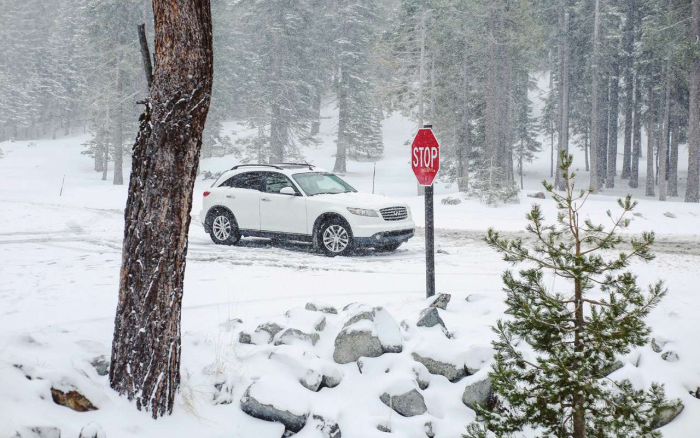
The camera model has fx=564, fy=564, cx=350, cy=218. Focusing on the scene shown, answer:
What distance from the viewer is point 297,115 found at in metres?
37.6

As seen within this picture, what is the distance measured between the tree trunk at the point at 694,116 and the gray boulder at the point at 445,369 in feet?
71.4

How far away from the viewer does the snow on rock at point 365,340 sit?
565 cm

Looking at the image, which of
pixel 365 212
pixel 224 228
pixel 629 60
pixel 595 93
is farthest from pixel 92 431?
pixel 629 60

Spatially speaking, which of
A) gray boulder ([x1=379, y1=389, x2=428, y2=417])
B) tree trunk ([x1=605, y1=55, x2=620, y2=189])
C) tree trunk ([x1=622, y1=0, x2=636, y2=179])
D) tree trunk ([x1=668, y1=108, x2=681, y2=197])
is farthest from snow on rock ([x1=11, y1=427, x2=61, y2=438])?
tree trunk ([x1=605, y1=55, x2=620, y2=189])

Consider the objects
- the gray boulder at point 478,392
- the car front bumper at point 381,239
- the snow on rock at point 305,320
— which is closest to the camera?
the gray boulder at point 478,392

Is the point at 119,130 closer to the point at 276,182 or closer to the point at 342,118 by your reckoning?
the point at 342,118

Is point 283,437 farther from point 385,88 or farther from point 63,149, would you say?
point 63,149

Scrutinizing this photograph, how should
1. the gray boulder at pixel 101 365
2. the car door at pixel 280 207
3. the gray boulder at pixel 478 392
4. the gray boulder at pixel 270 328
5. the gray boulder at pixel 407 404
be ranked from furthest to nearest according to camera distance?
the car door at pixel 280 207
the gray boulder at pixel 270 328
the gray boulder at pixel 478 392
the gray boulder at pixel 407 404
the gray boulder at pixel 101 365

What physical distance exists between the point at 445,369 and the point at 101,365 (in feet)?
10.4

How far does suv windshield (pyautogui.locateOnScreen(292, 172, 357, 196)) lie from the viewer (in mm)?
12195

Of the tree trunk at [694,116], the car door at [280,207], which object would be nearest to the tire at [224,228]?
the car door at [280,207]

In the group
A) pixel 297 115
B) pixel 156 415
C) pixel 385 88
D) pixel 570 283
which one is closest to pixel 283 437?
pixel 156 415

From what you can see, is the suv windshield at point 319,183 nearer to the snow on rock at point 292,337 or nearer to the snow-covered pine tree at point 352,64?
the snow on rock at point 292,337

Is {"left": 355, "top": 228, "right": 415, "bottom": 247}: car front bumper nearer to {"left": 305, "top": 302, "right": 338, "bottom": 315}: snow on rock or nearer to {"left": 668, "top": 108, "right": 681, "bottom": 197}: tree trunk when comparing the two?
{"left": 305, "top": 302, "right": 338, "bottom": 315}: snow on rock
